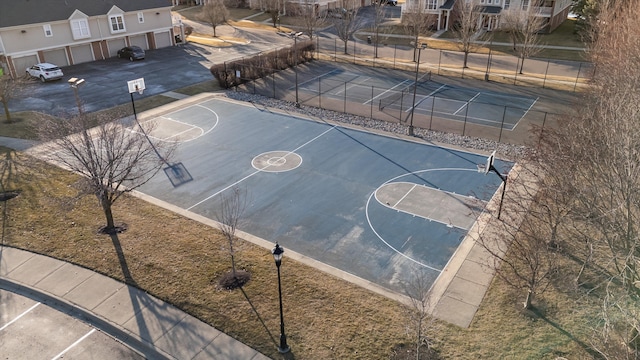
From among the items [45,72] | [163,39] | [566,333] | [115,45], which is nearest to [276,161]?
[566,333]

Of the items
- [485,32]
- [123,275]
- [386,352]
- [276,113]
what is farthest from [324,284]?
[485,32]

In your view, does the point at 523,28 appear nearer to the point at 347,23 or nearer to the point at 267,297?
the point at 347,23

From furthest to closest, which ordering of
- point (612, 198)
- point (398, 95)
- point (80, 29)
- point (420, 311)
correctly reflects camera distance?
point (80, 29) → point (398, 95) → point (420, 311) → point (612, 198)

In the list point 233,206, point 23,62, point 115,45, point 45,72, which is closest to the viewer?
point 233,206

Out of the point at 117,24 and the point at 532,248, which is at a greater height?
the point at 117,24

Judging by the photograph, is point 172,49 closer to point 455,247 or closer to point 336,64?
point 336,64

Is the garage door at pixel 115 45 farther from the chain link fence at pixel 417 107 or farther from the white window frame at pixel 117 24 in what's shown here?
the chain link fence at pixel 417 107

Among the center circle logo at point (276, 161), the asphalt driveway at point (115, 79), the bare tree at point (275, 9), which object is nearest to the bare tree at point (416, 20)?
the bare tree at point (275, 9)
